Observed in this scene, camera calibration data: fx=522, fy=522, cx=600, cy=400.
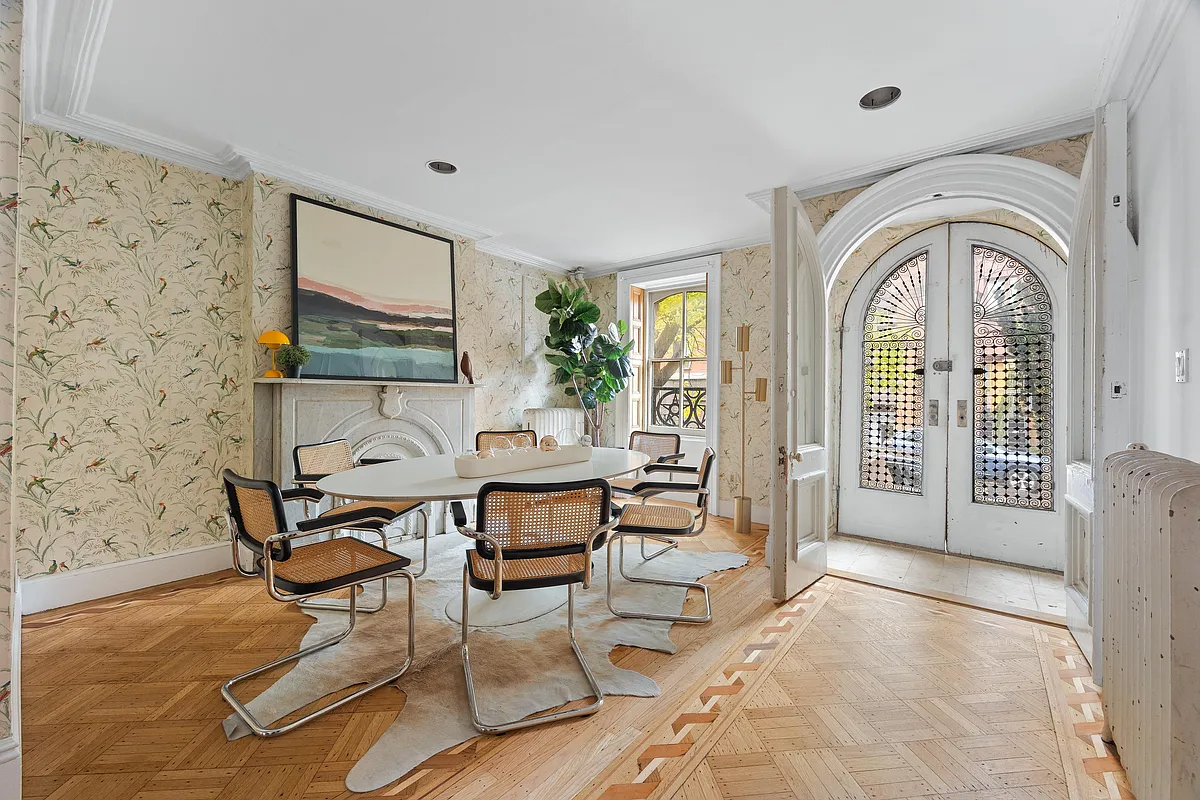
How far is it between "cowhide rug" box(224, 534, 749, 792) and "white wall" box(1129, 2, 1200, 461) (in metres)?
2.11

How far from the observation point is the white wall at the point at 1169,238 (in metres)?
1.66

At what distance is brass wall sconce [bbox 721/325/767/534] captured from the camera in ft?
13.2

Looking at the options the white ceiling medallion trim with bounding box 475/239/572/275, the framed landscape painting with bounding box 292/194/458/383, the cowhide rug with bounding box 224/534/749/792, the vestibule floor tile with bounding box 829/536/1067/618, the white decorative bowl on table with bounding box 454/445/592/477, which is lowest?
the cowhide rug with bounding box 224/534/749/792

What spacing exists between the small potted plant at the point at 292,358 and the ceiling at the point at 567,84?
114cm

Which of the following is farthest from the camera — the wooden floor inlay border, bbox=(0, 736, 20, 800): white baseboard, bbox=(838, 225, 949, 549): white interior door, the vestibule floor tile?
bbox=(838, 225, 949, 549): white interior door

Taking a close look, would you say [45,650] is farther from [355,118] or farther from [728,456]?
[728,456]

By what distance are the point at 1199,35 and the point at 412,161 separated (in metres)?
3.46

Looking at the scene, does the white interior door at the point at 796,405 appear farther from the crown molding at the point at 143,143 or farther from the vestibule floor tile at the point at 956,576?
the crown molding at the point at 143,143

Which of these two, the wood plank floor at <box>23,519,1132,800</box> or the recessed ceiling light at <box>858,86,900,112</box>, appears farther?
the recessed ceiling light at <box>858,86,900,112</box>

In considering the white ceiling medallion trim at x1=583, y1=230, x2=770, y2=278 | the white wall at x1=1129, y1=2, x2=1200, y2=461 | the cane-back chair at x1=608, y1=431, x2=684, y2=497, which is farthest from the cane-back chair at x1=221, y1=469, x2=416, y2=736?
the white ceiling medallion trim at x1=583, y1=230, x2=770, y2=278

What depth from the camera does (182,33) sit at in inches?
83.1

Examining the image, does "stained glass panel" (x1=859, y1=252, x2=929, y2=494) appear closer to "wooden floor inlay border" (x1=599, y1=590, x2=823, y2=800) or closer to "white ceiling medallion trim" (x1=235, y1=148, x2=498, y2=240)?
"wooden floor inlay border" (x1=599, y1=590, x2=823, y2=800)

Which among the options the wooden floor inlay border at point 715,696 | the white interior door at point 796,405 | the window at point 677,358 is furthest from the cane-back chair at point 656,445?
the window at point 677,358

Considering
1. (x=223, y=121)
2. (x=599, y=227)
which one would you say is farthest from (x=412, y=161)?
(x=599, y=227)
